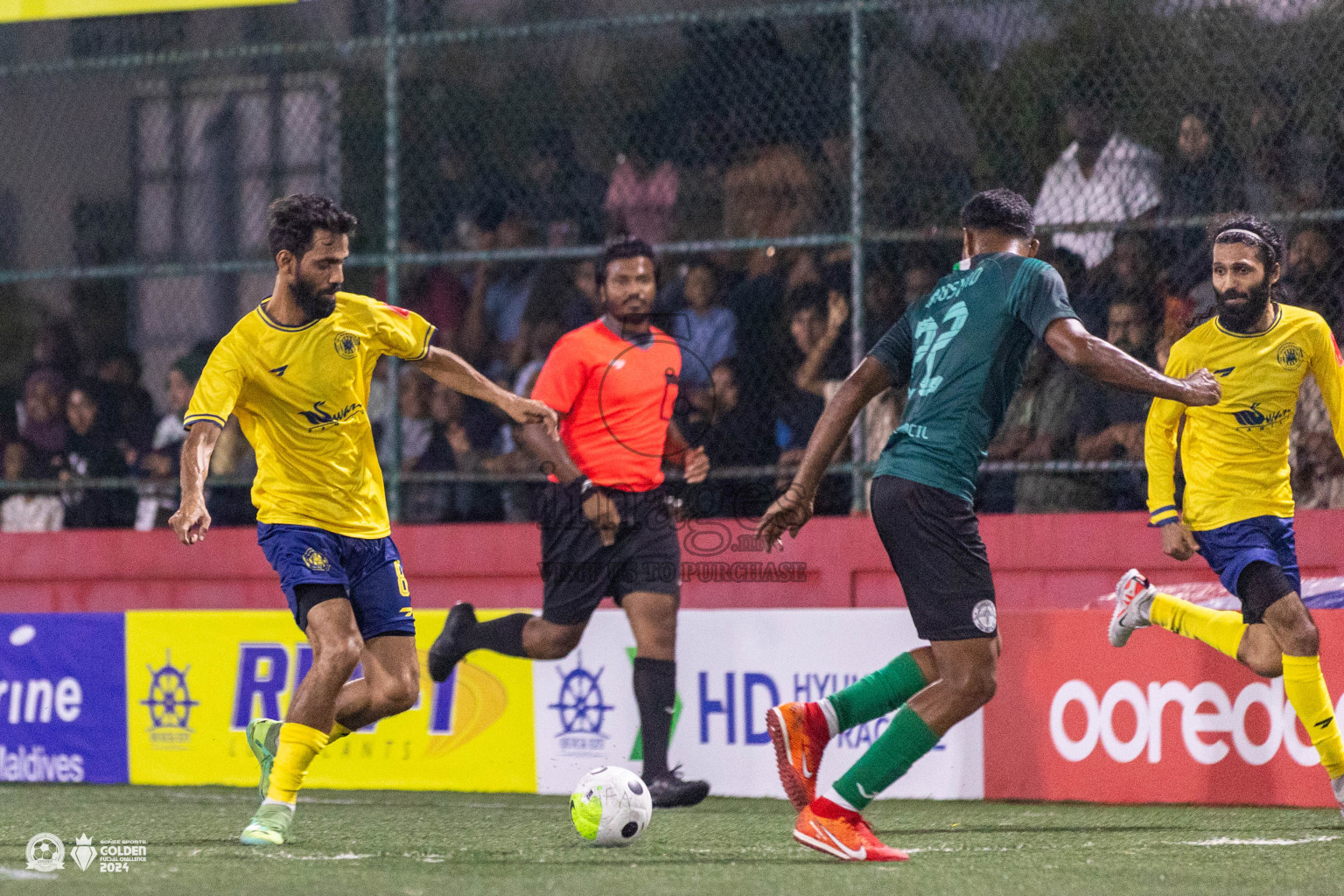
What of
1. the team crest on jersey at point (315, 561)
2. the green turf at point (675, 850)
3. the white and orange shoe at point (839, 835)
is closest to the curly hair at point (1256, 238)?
the green turf at point (675, 850)

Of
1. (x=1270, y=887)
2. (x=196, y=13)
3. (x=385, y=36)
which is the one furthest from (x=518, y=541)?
(x=1270, y=887)

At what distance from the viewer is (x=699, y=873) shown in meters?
4.94

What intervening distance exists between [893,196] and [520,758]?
3.23 m

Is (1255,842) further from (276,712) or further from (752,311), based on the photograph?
(276,712)

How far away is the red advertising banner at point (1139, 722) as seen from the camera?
6.71 m

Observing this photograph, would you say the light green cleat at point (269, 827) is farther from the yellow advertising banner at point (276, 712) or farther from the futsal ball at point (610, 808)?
the yellow advertising banner at point (276, 712)

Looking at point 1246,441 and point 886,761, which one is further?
point 1246,441

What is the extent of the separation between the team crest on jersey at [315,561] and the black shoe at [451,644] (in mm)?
1753

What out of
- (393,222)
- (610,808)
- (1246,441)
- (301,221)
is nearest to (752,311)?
(393,222)

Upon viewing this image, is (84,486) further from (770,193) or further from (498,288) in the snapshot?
(770,193)

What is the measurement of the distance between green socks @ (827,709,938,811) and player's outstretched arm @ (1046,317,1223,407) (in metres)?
1.12

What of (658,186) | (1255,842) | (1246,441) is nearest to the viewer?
(1255,842)

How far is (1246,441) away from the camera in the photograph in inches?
254

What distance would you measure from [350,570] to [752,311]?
138 inches
